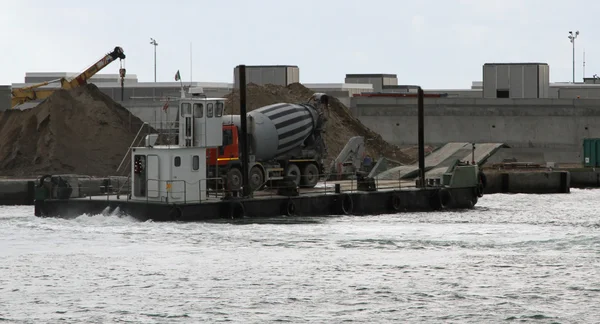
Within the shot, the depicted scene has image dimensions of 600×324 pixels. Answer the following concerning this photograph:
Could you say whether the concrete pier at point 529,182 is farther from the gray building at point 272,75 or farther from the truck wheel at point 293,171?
the gray building at point 272,75

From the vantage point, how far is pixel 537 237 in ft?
129

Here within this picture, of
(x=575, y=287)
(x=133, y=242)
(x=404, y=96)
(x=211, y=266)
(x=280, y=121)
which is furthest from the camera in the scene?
(x=404, y=96)

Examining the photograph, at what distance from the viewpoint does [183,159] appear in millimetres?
40125

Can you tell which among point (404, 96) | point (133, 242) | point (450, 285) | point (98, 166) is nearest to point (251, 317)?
point (450, 285)

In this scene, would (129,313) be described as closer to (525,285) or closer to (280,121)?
(525,285)

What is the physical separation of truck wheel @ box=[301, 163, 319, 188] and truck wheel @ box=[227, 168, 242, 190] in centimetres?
470

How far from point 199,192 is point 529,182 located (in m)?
26.2

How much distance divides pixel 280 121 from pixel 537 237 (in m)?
11.6

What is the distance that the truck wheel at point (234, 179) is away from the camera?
143 feet

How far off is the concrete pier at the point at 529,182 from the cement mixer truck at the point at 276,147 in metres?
15.5

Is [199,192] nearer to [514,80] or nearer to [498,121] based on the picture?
[498,121]

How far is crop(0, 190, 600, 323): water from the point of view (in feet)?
90.1

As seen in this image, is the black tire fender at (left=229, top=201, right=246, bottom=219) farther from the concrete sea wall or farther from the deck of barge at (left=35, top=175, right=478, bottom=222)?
the concrete sea wall

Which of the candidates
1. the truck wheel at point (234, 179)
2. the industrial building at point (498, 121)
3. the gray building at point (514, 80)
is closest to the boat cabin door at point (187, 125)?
the truck wheel at point (234, 179)
